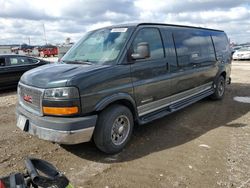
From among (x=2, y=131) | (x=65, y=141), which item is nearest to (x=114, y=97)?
(x=65, y=141)

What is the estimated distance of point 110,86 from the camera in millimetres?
4008

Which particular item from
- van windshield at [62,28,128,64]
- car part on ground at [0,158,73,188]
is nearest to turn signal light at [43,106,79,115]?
→ van windshield at [62,28,128,64]

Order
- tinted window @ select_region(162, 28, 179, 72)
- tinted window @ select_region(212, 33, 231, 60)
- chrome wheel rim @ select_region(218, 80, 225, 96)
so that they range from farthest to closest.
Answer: chrome wheel rim @ select_region(218, 80, 225, 96) → tinted window @ select_region(212, 33, 231, 60) → tinted window @ select_region(162, 28, 179, 72)

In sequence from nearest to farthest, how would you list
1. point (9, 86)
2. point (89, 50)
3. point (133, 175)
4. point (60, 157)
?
1. point (133, 175)
2. point (60, 157)
3. point (89, 50)
4. point (9, 86)

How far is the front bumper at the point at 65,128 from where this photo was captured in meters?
3.61

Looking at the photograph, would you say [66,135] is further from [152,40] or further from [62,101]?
[152,40]

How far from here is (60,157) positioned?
4.17m

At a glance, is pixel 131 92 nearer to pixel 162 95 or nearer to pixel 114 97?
pixel 114 97

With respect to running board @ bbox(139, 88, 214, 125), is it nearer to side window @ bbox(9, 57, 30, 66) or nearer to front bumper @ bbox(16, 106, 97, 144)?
front bumper @ bbox(16, 106, 97, 144)

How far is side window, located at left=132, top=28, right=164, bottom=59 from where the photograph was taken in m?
4.65

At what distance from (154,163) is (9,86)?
754cm

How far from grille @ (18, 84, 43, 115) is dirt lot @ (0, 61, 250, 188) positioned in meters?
0.80

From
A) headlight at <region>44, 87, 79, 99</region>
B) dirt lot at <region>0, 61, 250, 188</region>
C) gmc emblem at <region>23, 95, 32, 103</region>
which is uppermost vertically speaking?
headlight at <region>44, 87, 79, 99</region>

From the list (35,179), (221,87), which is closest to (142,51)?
(35,179)
